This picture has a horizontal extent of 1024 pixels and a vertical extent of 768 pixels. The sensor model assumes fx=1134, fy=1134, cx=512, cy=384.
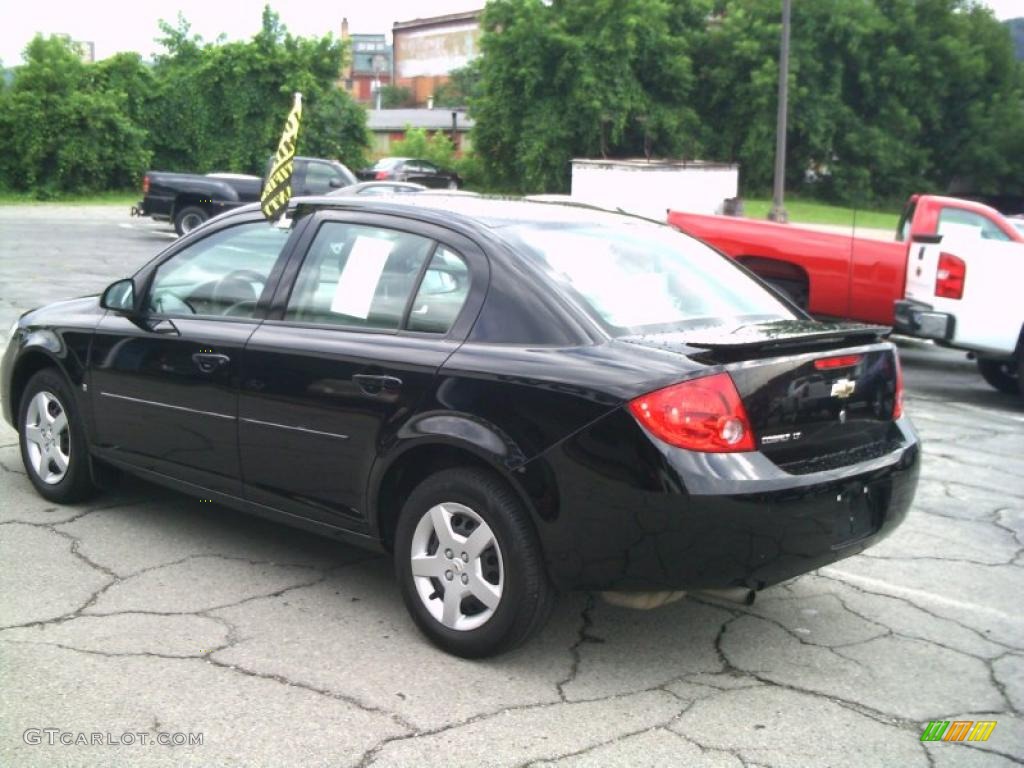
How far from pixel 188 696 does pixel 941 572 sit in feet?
11.1

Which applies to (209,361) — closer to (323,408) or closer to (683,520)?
(323,408)

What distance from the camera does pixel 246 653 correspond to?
13.2 ft

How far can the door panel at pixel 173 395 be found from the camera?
4.77 meters

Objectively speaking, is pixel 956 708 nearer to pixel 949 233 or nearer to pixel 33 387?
pixel 33 387

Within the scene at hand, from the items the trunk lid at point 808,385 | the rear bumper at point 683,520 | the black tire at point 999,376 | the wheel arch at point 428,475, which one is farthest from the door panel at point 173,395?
the black tire at point 999,376

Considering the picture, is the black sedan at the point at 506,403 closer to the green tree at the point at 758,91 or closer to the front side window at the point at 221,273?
the front side window at the point at 221,273

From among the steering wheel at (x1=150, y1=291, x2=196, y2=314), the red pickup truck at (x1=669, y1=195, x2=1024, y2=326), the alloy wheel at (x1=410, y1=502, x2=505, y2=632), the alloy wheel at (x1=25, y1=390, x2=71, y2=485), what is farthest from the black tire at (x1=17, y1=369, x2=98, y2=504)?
the red pickup truck at (x1=669, y1=195, x2=1024, y2=326)

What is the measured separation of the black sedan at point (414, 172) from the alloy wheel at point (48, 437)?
31649mm

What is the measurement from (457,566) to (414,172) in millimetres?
36786

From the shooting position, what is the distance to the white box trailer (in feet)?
95.8

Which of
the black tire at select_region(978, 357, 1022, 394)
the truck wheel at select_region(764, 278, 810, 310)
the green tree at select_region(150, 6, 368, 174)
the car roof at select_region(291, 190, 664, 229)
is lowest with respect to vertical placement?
the black tire at select_region(978, 357, 1022, 394)

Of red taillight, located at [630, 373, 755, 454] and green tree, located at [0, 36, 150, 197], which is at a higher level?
green tree, located at [0, 36, 150, 197]

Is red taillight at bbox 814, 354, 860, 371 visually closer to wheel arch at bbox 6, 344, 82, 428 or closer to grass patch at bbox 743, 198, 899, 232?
wheel arch at bbox 6, 344, 82, 428

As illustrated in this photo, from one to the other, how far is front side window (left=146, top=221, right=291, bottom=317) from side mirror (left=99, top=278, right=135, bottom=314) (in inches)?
4.7
